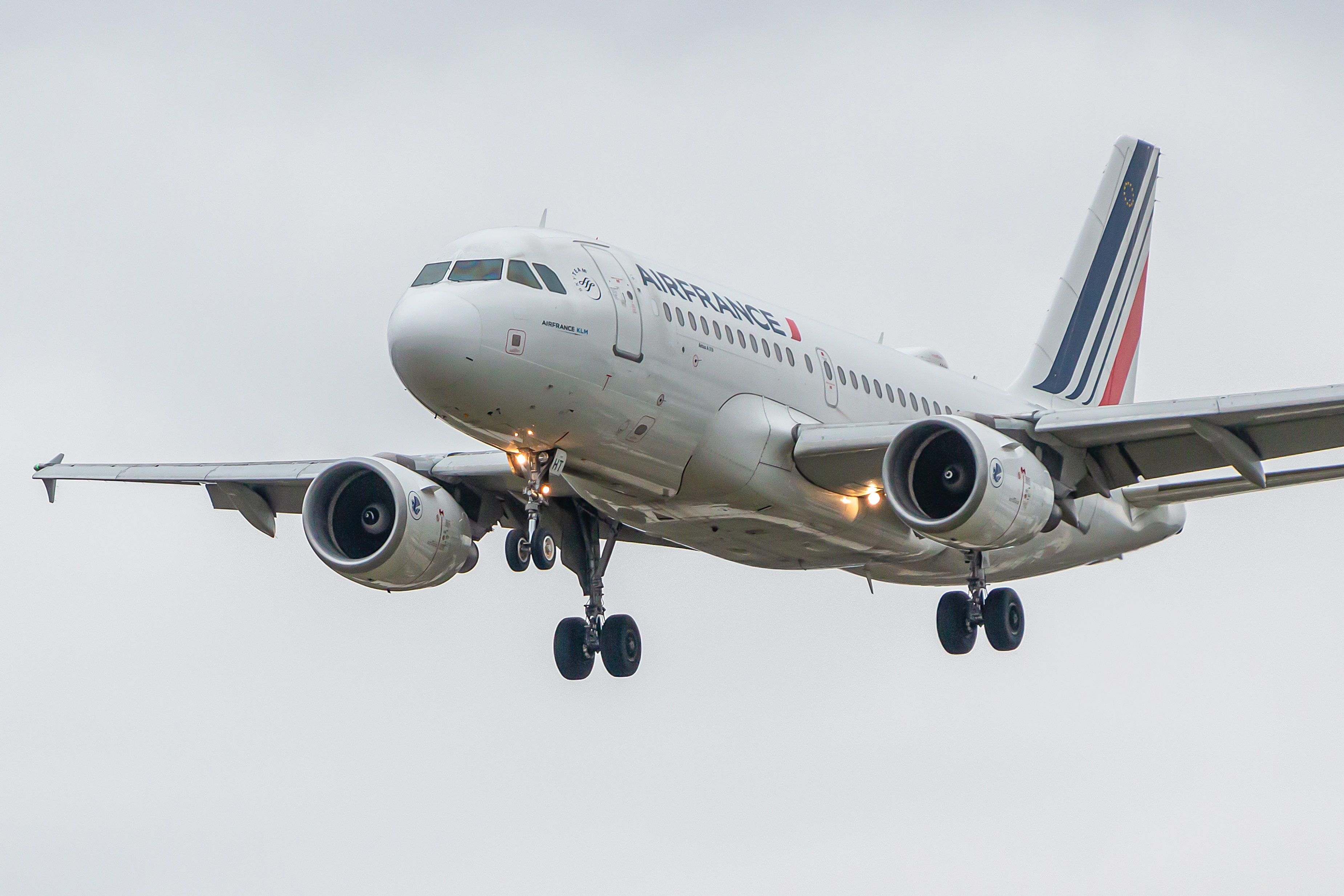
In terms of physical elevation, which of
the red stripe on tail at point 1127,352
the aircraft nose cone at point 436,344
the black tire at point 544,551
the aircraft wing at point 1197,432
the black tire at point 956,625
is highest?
the red stripe on tail at point 1127,352

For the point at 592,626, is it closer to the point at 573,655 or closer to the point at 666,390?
the point at 573,655

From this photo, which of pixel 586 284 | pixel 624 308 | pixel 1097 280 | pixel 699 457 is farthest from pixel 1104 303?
pixel 586 284

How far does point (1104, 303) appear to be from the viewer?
41875mm

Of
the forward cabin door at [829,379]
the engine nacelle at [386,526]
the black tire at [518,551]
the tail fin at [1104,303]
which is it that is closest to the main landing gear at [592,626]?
the engine nacelle at [386,526]

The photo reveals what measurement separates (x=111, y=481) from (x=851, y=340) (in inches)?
501

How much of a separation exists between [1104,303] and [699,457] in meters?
17.0

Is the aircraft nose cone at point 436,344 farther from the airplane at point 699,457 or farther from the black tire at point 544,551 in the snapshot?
the black tire at point 544,551

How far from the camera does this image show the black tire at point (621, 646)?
3228cm

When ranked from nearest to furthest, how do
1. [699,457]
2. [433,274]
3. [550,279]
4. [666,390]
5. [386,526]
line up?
1. [433,274]
2. [550,279]
3. [666,390]
4. [699,457]
5. [386,526]

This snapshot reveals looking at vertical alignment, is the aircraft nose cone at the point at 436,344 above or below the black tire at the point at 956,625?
above

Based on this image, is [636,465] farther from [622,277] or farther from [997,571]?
[997,571]

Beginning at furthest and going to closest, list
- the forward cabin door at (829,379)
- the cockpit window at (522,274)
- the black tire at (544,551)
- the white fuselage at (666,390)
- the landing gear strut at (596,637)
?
the landing gear strut at (596,637) → the forward cabin door at (829,379) → the black tire at (544,551) → the cockpit window at (522,274) → the white fuselage at (666,390)

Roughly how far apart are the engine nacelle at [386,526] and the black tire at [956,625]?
7.58 meters

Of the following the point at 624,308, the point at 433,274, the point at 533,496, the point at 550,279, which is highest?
the point at 433,274
